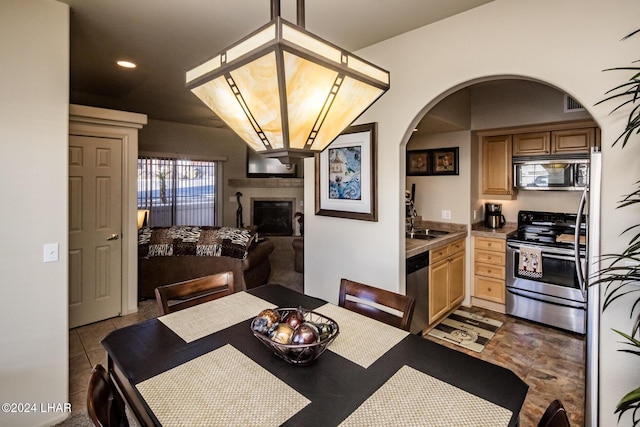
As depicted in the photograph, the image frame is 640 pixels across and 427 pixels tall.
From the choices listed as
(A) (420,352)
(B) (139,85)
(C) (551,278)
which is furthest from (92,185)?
(C) (551,278)

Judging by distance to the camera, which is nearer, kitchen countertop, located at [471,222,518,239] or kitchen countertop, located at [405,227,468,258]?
kitchen countertop, located at [405,227,468,258]

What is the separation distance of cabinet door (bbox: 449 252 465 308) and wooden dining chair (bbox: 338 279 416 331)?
2093 mm

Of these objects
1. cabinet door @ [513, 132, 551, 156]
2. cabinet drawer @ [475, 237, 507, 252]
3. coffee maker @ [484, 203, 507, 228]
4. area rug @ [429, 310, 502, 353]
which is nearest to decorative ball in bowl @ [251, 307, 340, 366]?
area rug @ [429, 310, 502, 353]

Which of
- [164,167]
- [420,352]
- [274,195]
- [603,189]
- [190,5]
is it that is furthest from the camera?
[274,195]

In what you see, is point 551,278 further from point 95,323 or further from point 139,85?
point 139,85

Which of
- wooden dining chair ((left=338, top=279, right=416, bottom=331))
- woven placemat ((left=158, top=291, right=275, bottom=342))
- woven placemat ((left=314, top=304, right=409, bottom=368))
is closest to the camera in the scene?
woven placemat ((left=314, top=304, right=409, bottom=368))

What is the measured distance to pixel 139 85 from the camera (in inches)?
164

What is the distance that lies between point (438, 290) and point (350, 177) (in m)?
1.56

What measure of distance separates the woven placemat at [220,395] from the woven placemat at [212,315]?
11.0 inches

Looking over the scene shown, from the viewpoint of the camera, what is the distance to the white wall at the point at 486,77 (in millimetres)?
1747

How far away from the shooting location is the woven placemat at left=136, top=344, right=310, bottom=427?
101 cm

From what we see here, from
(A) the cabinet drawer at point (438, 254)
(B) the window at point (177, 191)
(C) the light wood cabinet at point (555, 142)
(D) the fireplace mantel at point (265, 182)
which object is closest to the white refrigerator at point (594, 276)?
(A) the cabinet drawer at point (438, 254)

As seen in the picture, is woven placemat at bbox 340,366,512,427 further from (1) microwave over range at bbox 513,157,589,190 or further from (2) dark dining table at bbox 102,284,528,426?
(1) microwave over range at bbox 513,157,589,190

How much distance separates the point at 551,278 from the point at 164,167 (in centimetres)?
651
